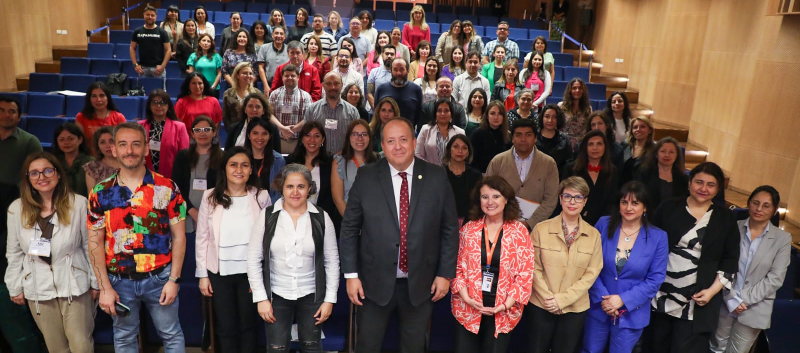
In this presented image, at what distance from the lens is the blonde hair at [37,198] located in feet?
7.97

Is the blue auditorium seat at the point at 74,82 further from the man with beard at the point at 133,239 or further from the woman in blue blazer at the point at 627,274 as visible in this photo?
the woman in blue blazer at the point at 627,274

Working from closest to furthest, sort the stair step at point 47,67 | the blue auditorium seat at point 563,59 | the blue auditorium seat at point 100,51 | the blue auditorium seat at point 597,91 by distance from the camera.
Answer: the blue auditorium seat at point 597,91, the stair step at point 47,67, the blue auditorium seat at point 100,51, the blue auditorium seat at point 563,59

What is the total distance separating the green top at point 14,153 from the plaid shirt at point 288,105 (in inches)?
68.9

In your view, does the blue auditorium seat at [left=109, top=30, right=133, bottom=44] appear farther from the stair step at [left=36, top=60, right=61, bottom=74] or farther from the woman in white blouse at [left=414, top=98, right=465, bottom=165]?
the woman in white blouse at [left=414, top=98, right=465, bottom=165]

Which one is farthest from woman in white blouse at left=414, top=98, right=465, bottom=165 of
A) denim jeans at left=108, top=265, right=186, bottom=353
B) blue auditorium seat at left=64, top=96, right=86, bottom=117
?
blue auditorium seat at left=64, top=96, right=86, bottom=117

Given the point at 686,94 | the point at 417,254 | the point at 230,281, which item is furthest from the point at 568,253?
the point at 686,94

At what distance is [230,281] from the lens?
8.52 ft

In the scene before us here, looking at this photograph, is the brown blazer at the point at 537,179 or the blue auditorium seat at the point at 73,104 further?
the blue auditorium seat at the point at 73,104

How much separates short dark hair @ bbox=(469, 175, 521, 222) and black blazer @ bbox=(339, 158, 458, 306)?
8.2 inches

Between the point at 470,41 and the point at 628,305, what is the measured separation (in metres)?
4.66

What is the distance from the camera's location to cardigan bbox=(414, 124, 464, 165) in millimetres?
4070

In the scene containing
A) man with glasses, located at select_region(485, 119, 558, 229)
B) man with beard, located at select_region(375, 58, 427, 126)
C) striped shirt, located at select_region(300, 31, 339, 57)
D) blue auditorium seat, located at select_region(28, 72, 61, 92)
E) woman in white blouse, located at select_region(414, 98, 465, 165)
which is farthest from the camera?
blue auditorium seat, located at select_region(28, 72, 61, 92)

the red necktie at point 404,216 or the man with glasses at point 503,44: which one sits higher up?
the man with glasses at point 503,44

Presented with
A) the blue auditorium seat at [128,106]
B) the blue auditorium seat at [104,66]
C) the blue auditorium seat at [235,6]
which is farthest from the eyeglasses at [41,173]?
the blue auditorium seat at [235,6]
